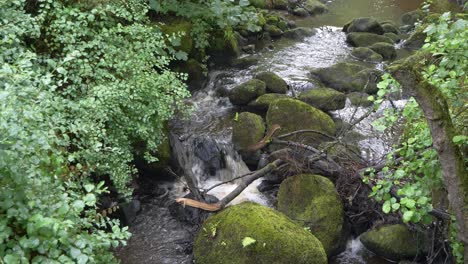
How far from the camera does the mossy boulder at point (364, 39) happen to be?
13703 millimetres

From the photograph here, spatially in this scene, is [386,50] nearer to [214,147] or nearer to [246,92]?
[246,92]

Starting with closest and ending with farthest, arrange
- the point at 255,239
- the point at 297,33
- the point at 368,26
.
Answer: the point at 255,239 < the point at 297,33 < the point at 368,26

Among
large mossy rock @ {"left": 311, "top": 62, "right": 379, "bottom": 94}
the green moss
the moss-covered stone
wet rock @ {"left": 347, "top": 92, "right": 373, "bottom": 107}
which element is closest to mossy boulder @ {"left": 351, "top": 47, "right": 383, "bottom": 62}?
large mossy rock @ {"left": 311, "top": 62, "right": 379, "bottom": 94}

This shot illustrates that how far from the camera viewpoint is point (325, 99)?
29.3ft

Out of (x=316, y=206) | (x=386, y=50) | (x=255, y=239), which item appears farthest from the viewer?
(x=386, y=50)

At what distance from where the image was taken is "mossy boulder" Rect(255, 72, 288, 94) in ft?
31.2

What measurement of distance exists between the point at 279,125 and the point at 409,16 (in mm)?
11785

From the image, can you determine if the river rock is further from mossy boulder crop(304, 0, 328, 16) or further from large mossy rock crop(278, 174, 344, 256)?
large mossy rock crop(278, 174, 344, 256)

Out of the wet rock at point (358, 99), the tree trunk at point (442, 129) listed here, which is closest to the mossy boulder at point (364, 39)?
the wet rock at point (358, 99)

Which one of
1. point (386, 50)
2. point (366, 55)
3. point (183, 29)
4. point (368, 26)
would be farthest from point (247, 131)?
point (368, 26)

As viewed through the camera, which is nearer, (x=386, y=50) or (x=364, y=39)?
(x=386, y=50)

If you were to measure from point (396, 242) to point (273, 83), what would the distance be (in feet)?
16.1

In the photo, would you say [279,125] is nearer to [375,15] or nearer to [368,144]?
[368,144]

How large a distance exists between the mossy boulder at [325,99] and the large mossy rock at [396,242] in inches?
146
